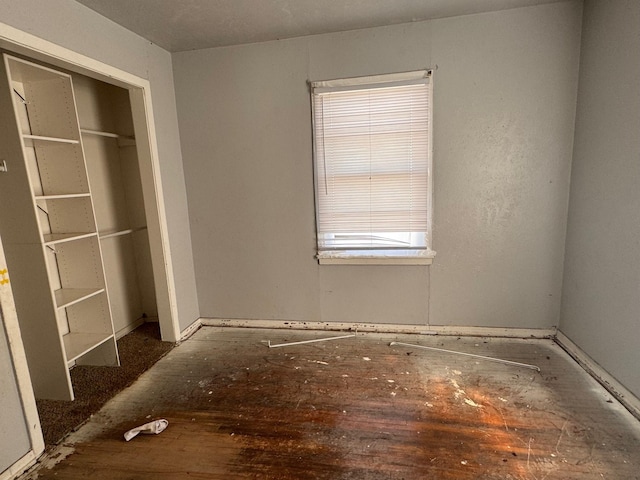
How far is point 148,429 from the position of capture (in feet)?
6.66

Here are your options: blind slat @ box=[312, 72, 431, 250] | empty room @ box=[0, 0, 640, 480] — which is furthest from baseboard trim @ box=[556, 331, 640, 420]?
blind slat @ box=[312, 72, 431, 250]

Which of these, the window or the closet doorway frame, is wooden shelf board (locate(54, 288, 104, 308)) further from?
the window

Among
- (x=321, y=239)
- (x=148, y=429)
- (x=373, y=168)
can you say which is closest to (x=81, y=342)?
(x=148, y=429)

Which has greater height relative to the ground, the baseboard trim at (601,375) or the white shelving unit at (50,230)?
the white shelving unit at (50,230)

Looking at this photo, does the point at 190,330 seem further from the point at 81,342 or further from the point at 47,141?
the point at 47,141

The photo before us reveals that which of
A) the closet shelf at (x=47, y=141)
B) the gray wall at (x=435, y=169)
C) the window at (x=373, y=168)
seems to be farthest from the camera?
the window at (x=373, y=168)

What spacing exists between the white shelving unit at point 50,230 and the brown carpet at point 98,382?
85mm

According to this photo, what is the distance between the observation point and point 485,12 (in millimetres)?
2631

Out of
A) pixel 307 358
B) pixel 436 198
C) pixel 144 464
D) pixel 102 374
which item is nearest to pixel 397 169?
pixel 436 198

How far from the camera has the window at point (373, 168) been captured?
9.35 ft

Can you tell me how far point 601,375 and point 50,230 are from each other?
4.21 meters

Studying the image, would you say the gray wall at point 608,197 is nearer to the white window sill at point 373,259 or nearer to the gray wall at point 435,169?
the gray wall at point 435,169

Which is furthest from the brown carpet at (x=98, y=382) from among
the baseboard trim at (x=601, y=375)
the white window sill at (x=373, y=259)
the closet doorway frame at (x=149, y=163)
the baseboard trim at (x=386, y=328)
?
the baseboard trim at (x=601, y=375)

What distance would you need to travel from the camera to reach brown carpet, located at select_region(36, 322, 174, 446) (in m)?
2.14
